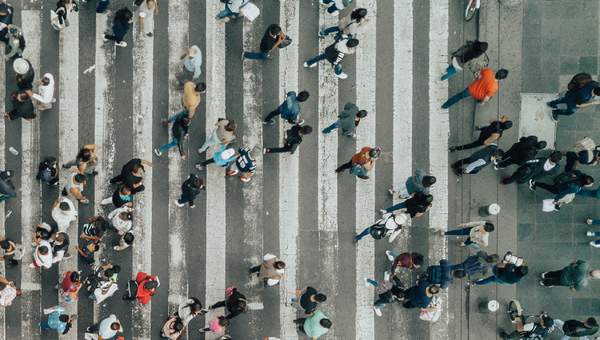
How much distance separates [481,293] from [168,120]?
755 centimetres

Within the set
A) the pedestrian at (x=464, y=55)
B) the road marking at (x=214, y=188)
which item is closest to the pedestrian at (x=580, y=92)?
the pedestrian at (x=464, y=55)

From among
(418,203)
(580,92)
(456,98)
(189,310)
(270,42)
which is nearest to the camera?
(418,203)

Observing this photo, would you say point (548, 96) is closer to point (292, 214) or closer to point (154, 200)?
point (292, 214)

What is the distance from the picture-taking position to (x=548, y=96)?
454 inches

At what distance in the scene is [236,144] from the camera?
1135cm

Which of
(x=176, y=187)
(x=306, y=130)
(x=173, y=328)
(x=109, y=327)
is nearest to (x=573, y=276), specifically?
(x=306, y=130)

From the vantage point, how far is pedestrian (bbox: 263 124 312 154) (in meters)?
10.2

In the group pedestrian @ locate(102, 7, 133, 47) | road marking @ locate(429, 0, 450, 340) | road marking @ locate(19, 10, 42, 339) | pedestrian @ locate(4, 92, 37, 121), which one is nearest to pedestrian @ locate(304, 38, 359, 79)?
road marking @ locate(429, 0, 450, 340)

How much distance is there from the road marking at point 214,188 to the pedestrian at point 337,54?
1918 mm

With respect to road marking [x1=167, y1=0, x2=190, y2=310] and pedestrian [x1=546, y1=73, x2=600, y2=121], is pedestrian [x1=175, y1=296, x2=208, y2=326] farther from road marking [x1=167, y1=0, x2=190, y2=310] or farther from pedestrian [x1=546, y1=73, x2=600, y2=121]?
pedestrian [x1=546, y1=73, x2=600, y2=121]

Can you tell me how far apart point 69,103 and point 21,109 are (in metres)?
0.94

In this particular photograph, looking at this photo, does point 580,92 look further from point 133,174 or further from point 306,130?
point 133,174

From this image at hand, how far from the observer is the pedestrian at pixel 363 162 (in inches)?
395

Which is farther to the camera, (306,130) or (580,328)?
(580,328)
